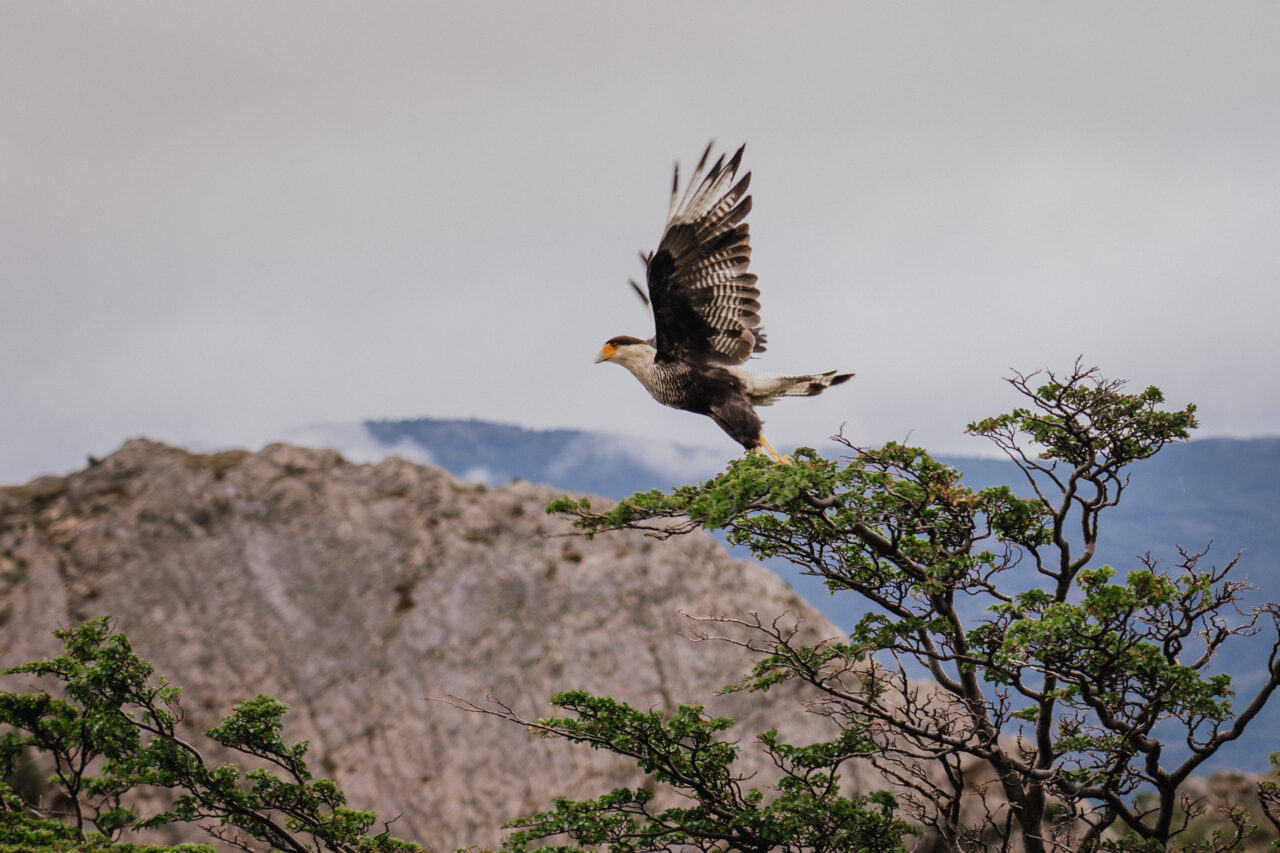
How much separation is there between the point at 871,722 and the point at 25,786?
24.2 meters

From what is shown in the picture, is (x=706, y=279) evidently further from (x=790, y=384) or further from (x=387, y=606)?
(x=387, y=606)

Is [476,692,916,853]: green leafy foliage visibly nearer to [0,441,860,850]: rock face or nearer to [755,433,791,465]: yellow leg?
[755,433,791,465]: yellow leg

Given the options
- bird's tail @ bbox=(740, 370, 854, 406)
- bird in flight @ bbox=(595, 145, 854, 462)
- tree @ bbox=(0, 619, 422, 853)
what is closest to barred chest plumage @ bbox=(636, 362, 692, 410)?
bird in flight @ bbox=(595, 145, 854, 462)

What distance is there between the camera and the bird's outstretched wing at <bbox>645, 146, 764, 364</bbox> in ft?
25.4

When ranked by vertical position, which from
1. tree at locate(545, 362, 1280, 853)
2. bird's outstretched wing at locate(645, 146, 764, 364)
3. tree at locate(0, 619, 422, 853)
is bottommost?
tree at locate(0, 619, 422, 853)

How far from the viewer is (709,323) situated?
8.11 metres

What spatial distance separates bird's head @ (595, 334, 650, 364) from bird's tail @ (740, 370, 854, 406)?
1076mm

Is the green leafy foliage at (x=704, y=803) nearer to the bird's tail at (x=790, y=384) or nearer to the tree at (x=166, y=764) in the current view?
the tree at (x=166, y=764)

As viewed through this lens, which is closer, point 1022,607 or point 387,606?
point 1022,607

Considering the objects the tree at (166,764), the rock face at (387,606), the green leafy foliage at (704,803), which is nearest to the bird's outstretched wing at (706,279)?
the green leafy foliage at (704,803)

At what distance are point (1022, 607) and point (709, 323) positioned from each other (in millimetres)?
3877

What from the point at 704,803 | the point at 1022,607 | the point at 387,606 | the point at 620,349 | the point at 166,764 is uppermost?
the point at 387,606

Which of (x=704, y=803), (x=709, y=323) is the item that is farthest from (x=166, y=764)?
(x=709, y=323)

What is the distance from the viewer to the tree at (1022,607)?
23.8 ft
